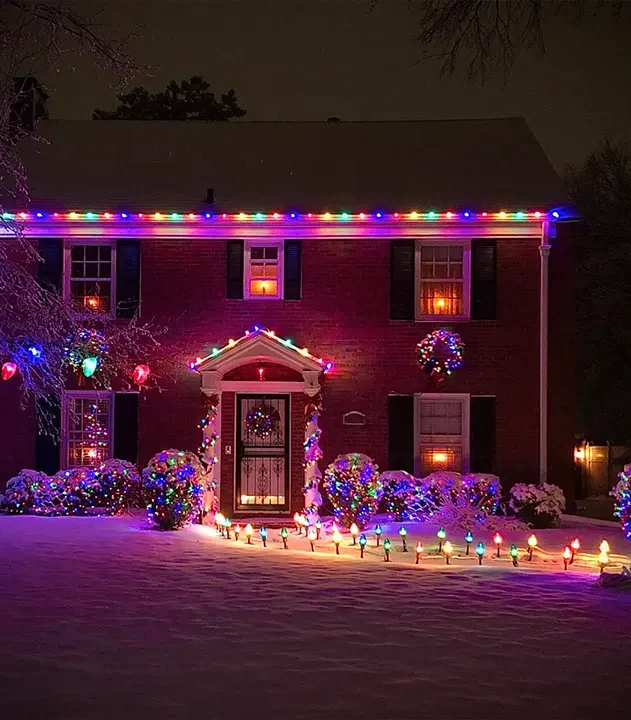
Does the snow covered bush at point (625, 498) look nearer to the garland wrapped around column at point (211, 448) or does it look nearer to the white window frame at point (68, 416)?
the garland wrapped around column at point (211, 448)

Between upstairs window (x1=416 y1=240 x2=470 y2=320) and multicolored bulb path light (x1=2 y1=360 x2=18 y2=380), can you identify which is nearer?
multicolored bulb path light (x1=2 y1=360 x2=18 y2=380)

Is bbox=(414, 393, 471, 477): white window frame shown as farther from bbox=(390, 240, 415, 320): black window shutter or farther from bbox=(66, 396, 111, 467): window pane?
bbox=(66, 396, 111, 467): window pane

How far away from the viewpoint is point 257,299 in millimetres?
16266

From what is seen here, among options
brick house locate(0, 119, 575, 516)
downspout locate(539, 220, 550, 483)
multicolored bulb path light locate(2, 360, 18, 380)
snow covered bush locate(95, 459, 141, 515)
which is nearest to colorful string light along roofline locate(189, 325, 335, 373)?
brick house locate(0, 119, 575, 516)

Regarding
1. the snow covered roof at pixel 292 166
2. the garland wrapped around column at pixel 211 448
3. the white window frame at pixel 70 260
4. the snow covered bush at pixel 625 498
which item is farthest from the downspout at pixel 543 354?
the white window frame at pixel 70 260

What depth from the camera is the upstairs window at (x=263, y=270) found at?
16328 mm

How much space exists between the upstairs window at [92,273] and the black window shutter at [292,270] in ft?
10.3

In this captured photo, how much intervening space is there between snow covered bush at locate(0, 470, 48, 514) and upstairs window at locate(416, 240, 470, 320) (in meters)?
7.40

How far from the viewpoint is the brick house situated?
15984mm

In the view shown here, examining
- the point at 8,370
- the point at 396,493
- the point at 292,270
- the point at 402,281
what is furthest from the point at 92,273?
the point at 396,493

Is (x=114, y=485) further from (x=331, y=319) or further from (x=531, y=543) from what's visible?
(x=531, y=543)

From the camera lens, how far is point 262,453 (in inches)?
635

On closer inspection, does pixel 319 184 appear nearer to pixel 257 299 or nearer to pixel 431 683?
pixel 257 299

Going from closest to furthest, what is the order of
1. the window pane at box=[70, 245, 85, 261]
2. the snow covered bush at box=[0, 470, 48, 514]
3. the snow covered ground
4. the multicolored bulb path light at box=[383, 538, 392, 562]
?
1. the snow covered ground
2. the multicolored bulb path light at box=[383, 538, 392, 562]
3. the snow covered bush at box=[0, 470, 48, 514]
4. the window pane at box=[70, 245, 85, 261]
